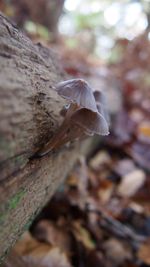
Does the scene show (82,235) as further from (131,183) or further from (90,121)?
(90,121)

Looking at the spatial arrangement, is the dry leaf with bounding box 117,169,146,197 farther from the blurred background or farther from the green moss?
the green moss

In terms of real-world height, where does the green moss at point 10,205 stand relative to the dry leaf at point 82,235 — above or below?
below

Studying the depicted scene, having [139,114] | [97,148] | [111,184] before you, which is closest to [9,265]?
[111,184]

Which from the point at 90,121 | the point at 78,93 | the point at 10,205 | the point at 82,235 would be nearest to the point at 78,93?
the point at 78,93

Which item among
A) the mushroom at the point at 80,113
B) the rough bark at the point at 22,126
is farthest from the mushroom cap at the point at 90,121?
the rough bark at the point at 22,126

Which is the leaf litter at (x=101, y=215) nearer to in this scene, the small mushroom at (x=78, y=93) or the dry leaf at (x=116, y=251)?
the dry leaf at (x=116, y=251)

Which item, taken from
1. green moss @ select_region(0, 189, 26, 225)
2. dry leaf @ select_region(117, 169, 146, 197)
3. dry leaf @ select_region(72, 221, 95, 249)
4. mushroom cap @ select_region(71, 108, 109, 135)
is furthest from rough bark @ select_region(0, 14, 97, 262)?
dry leaf @ select_region(117, 169, 146, 197)
